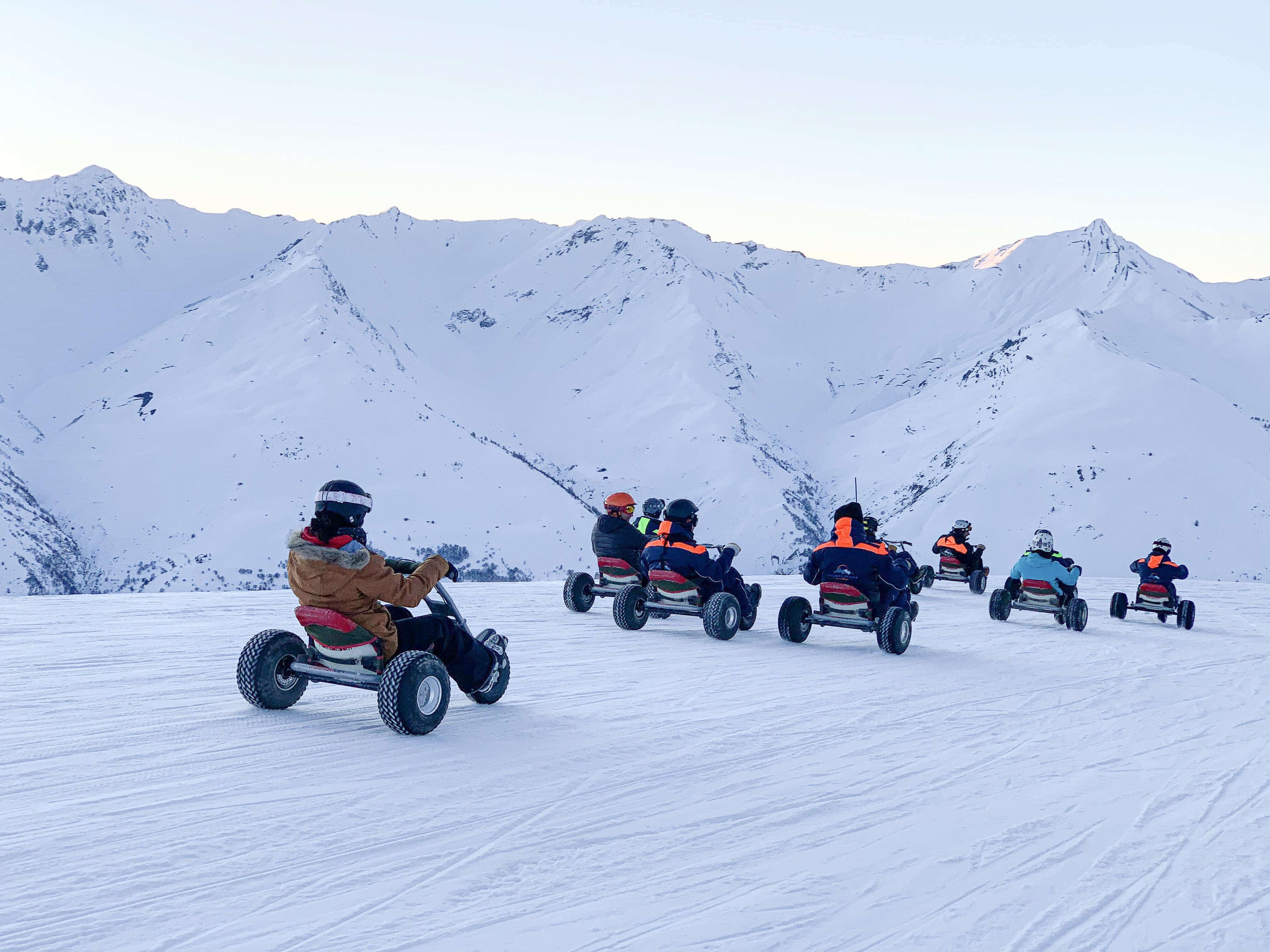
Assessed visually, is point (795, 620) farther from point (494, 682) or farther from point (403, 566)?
point (403, 566)

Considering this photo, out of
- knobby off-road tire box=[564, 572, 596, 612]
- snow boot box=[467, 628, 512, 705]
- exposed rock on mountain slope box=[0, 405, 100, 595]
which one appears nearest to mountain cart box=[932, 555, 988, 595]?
knobby off-road tire box=[564, 572, 596, 612]

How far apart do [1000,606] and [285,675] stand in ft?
39.3

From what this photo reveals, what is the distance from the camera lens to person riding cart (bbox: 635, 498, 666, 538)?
13.8m

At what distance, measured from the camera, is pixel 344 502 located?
6.36m

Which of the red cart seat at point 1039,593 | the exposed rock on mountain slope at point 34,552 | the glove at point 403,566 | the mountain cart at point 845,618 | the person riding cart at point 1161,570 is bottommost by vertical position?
the exposed rock on mountain slope at point 34,552

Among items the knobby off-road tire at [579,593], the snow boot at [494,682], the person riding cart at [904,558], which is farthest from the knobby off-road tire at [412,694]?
the person riding cart at [904,558]

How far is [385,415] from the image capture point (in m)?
93.8

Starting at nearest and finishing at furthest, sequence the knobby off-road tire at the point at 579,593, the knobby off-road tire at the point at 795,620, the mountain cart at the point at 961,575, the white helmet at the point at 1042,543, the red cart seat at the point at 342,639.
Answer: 1. the red cart seat at the point at 342,639
2. the knobby off-road tire at the point at 795,620
3. the knobby off-road tire at the point at 579,593
4. the white helmet at the point at 1042,543
5. the mountain cart at the point at 961,575

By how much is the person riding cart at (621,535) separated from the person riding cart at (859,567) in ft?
8.58

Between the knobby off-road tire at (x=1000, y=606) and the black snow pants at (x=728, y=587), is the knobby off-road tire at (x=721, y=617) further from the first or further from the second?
the knobby off-road tire at (x=1000, y=606)

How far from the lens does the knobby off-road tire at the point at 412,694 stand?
6285 mm

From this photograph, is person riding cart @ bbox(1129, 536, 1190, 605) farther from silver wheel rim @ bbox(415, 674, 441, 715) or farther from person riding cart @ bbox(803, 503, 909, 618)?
silver wheel rim @ bbox(415, 674, 441, 715)

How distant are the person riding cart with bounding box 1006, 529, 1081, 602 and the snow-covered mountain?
4019 centimetres

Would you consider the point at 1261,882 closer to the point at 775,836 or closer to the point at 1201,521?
the point at 775,836
